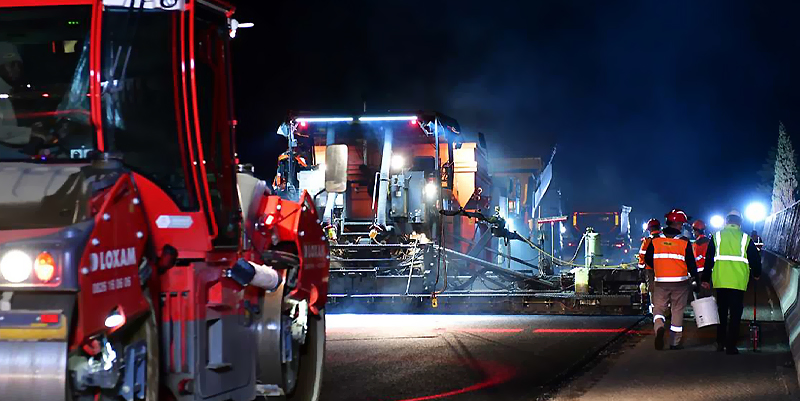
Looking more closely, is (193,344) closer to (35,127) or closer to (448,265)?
(35,127)

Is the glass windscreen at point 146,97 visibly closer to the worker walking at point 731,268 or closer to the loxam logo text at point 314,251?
the loxam logo text at point 314,251

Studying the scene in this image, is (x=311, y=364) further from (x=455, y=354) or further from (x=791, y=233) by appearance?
(x=791, y=233)

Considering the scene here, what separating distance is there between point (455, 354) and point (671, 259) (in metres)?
2.89

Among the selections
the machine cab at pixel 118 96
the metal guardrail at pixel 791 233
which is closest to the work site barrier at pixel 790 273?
the metal guardrail at pixel 791 233

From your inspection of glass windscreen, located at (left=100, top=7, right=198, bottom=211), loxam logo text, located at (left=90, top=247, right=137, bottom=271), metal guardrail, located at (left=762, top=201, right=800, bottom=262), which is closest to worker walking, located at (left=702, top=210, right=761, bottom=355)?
metal guardrail, located at (left=762, top=201, right=800, bottom=262)

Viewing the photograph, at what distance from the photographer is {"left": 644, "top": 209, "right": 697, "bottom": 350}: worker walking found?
11258 millimetres

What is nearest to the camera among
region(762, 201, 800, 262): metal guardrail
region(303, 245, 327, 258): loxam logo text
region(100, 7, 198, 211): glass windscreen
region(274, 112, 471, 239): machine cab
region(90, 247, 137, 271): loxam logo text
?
region(90, 247, 137, 271): loxam logo text

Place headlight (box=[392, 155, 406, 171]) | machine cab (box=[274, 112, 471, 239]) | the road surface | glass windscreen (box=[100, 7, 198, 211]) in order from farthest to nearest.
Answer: headlight (box=[392, 155, 406, 171])
machine cab (box=[274, 112, 471, 239])
the road surface
glass windscreen (box=[100, 7, 198, 211])

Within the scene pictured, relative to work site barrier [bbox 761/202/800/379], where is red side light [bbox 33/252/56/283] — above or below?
above

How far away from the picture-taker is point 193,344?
5039 mm

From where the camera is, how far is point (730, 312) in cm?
1089

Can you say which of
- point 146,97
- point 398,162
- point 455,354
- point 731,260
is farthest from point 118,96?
point 398,162

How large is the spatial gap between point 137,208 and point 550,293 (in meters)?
12.0

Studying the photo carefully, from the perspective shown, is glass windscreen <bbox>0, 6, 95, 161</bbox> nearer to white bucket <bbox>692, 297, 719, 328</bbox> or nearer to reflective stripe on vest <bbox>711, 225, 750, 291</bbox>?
reflective stripe on vest <bbox>711, 225, 750, 291</bbox>
